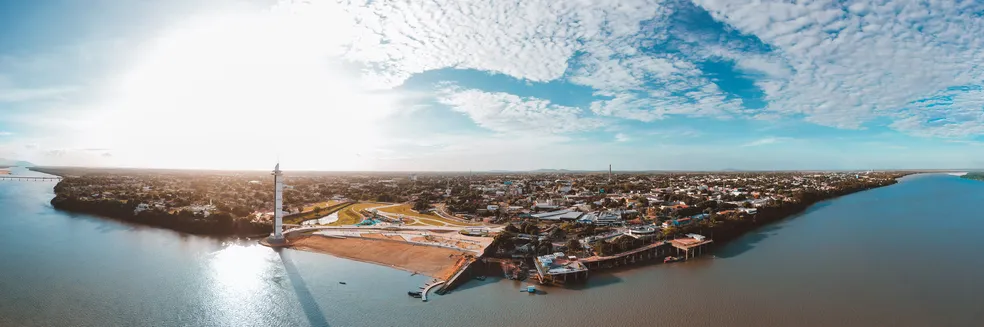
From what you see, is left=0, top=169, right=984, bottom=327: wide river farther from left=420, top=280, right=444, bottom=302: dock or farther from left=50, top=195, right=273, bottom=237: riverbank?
left=50, top=195, right=273, bottom=237: riverbank

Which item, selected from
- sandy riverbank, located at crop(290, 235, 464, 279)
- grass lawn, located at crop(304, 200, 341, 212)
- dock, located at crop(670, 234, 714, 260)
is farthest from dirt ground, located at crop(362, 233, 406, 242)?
dock, located at crop(670, 234, 714, 260)

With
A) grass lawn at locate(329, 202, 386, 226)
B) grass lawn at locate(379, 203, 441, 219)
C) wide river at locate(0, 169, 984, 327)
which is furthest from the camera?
grass lawn at locate(379, 203, 441, 219)

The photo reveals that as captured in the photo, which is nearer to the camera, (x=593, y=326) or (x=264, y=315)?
(x=593, y=326)

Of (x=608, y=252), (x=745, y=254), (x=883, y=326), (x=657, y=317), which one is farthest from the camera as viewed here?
(x=745, y=254)

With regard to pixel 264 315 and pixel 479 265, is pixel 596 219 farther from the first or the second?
pixel 264 315

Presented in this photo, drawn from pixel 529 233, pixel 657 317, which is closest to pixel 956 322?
pixel 657 317

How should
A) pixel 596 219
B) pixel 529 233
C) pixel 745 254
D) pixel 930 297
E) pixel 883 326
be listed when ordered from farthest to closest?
pixel 596 219 → pixel 529 233 → pixel 745 254 → pixel 930 297 → pixel 883 326
